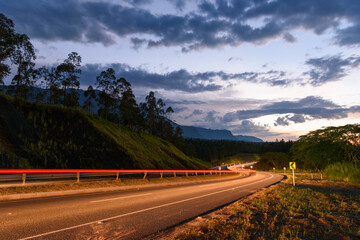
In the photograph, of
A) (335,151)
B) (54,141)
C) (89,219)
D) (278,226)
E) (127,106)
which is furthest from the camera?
(127,106)

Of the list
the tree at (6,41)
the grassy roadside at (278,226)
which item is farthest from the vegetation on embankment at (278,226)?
the tree at (6,41)

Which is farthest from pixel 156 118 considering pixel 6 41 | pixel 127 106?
pixel 6 41

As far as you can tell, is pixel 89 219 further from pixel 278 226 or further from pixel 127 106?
pixel 127 106

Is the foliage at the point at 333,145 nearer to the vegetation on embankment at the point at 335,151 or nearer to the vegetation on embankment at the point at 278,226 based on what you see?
the vegetation on embankment at the point at 335,151

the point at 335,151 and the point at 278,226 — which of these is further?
the point at 335,151

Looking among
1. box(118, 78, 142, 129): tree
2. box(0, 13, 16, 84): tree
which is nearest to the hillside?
box(0, 13, 16, 84): tree

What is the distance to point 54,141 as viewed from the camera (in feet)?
98.0

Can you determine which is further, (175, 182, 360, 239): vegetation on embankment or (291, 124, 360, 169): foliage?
(291, 124, 360, 169): foliage

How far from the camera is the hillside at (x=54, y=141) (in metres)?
24.4

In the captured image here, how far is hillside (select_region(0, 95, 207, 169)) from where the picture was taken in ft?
80.2

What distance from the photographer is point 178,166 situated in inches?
2227

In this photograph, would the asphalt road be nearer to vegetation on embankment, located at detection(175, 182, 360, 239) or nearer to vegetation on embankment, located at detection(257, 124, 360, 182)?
vegetation on embankment, located at detection(175, 182, 360, 239)

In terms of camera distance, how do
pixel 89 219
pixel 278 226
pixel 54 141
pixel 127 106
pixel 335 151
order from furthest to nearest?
pixel 127 106
pixel 54 141
pixel 335 151
pixel 89 219
pixel 278 226

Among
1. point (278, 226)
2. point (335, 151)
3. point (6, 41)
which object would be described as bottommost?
point (278, 226)
